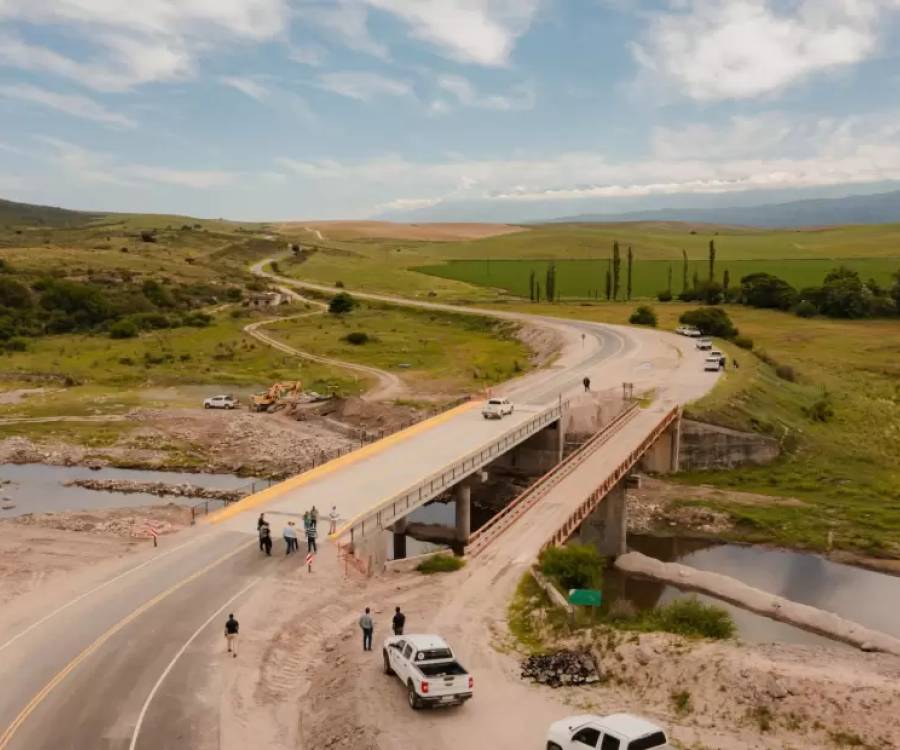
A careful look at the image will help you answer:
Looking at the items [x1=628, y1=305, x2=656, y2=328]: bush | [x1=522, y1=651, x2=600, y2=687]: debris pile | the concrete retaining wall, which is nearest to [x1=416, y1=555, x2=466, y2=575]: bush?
[x1=522, y1=651, x2=600, y2=687]: debris pile

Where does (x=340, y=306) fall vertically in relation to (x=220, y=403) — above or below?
above

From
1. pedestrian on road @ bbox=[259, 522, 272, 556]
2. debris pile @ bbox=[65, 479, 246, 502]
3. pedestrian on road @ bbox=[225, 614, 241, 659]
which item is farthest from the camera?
debris pile @ bbox=[65, 479, 246, 502]

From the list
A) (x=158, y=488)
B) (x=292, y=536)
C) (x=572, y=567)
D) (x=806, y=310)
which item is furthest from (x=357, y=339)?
(x=572, y=567)

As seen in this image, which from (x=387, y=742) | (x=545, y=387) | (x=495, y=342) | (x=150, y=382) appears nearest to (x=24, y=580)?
(x=387, y=742)

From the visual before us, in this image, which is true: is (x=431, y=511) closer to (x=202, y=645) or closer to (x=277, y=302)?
(x=202, y=645)

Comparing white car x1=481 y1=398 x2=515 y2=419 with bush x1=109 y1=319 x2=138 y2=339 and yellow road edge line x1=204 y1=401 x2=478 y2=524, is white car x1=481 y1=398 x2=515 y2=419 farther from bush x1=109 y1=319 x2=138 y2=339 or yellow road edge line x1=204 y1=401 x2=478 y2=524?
bush x1=109 y1=319 x2=138 y2=339

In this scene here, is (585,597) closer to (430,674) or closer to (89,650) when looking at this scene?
(430,674)
